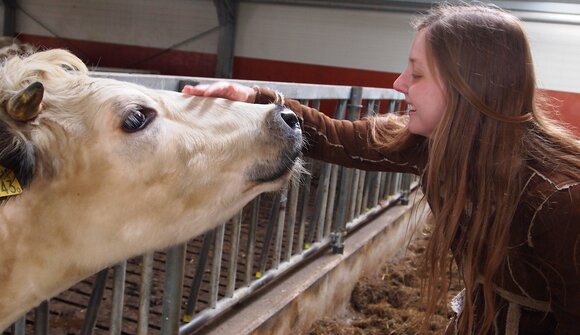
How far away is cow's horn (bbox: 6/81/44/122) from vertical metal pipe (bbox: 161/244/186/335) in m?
0.82

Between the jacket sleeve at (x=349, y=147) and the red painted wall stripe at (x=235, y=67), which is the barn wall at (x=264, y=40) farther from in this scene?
the jacket sleeve at (x=349, y=147)

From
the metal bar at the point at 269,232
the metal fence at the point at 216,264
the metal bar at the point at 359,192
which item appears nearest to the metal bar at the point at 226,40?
the metal fence at the point at 216,264

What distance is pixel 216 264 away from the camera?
232 centimetres

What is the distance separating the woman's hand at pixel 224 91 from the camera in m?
1.69

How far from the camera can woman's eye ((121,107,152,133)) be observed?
136 cm

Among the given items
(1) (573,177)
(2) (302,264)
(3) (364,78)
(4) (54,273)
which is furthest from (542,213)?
(3) (364,78)

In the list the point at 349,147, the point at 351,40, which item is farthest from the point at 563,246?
→ the point at 351,40

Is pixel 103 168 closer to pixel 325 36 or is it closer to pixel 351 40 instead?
pixel 351 40

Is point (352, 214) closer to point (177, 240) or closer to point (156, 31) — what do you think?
point (177, 240)

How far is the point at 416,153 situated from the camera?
2070mm

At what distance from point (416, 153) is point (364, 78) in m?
8.38

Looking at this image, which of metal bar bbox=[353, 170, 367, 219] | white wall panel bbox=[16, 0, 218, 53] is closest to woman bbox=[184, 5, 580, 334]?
metal bar bbox=[353, 170, 367, 219]

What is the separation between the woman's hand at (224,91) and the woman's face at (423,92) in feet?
1.78

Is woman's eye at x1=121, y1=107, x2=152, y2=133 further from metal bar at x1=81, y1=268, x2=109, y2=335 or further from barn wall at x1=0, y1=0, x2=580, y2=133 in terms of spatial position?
barn wall at x1=0, y1=0, x2=580, y2=133
